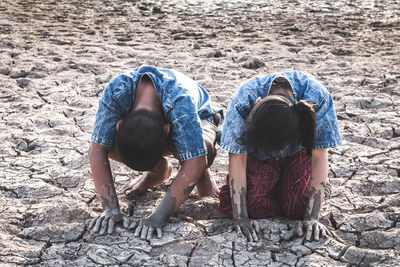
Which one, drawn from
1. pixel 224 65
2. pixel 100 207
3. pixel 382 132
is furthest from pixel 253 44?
pixel 100 207

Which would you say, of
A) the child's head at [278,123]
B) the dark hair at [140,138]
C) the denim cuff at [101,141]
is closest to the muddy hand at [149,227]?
the dark hair at [140,138]

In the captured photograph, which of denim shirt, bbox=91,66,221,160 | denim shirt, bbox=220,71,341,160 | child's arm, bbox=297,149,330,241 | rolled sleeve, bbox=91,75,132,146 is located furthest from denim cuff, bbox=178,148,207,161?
child's arm, bbox=297,149,330,241

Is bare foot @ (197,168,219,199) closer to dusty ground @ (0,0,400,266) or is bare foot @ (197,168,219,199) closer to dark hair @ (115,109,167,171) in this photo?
dusty ground @ (0,0,400,266)

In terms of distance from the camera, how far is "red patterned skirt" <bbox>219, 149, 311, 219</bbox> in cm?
259

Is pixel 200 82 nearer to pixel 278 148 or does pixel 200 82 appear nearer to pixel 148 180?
pixel 148 180

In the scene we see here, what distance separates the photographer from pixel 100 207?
281 centimetres

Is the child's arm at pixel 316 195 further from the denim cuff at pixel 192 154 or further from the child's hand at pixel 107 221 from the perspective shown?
the child's hand at pixel 107 221

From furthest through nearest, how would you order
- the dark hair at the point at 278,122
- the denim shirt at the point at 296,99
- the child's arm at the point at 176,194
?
the child's arm at the point at 176,194
the denim shirt at the point at 296,99
the dark hair at the point at 278,122

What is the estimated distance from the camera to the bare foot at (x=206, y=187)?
9.58 ft

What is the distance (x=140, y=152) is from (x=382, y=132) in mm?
2180

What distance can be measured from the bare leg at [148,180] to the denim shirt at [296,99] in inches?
25.2

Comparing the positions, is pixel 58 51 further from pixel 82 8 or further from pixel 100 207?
pixel 100 207

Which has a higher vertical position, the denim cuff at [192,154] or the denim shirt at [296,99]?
the denim shirt at [296,99]

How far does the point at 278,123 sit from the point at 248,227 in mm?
637
